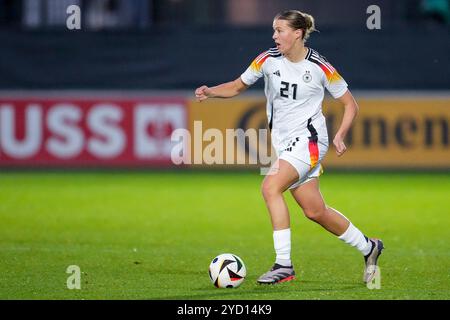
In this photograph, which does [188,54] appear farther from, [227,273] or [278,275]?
[227,273]

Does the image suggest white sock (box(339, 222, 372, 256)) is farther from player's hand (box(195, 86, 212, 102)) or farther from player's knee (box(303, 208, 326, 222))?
player's hand (box(195, 86, 212, 102))

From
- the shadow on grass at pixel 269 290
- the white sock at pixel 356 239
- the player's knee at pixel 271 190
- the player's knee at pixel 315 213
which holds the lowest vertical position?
the shadow on grass at pixel 269 290

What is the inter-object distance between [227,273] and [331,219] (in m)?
1.00

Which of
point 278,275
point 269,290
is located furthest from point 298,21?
point 269,290

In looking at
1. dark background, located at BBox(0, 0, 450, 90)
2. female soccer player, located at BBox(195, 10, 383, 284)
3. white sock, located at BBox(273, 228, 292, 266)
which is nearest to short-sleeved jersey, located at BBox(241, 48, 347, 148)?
female soccer player, located at BBox(195, 10, 383, 284)

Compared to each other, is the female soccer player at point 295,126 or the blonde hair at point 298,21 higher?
the blonde hair at point 298,21

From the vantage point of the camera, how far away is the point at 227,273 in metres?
8.40

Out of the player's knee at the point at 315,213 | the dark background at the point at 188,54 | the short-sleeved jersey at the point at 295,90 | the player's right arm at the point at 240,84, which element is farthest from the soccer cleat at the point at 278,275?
the dark background at the point at 188,54

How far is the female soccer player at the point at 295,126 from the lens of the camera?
8609 mm

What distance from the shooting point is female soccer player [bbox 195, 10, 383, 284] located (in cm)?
861

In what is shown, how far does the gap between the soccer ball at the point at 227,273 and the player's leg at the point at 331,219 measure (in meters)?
0.73

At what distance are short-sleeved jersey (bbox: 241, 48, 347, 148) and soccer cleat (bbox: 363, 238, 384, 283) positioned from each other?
3.66ft

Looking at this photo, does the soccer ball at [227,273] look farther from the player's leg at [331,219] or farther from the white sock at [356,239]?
the white sock at [356,239]
